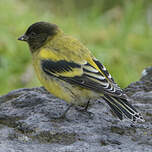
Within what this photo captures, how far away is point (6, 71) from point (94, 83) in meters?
3.26

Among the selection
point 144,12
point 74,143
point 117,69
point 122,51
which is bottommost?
point 74,143

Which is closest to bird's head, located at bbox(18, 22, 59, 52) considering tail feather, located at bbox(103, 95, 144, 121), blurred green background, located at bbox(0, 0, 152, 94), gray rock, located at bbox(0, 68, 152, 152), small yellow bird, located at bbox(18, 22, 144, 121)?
small yellow bird, located at bbox(18, 22, 144, 121)

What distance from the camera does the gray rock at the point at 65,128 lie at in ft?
10.3

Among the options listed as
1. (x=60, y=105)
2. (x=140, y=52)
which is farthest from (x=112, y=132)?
(x=140, y=52)

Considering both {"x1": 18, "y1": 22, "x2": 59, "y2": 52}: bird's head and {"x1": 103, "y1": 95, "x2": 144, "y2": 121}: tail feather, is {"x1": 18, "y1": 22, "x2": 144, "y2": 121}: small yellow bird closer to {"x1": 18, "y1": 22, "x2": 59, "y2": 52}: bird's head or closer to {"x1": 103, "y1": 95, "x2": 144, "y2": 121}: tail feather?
{"x1": 103, "y1": 95, "x2": 144, "y2": 121}: tail feather

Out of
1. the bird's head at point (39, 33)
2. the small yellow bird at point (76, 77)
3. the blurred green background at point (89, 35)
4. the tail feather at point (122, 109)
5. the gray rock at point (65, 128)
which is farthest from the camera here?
the blurred green background at point (89, 35)

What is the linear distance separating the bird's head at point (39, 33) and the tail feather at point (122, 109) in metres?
1.31

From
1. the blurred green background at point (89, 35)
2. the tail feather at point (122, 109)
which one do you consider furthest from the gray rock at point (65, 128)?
the blurred green background at point (89, 35)

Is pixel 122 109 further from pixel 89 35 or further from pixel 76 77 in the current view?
pixel 89 35

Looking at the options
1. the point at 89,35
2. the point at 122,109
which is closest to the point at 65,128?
the point at 122,109

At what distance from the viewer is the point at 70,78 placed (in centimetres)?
381

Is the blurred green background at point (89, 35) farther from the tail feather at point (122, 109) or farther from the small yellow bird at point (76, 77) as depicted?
the tail feather at point (122, 109)

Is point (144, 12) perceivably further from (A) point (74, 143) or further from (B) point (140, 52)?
(A) point (74, 143)

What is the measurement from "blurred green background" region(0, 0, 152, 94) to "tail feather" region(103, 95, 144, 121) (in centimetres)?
237
